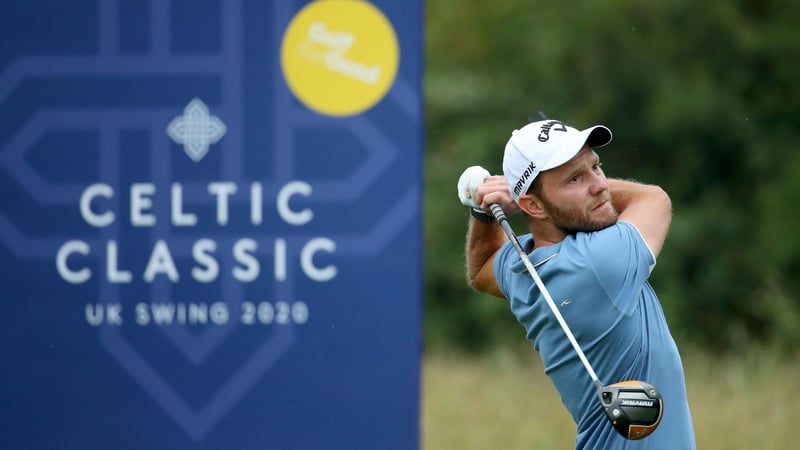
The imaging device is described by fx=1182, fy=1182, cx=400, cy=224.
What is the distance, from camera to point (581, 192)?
392 centimetres

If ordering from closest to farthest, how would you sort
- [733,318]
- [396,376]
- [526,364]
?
[396,376] → [526,364] → [733,318]

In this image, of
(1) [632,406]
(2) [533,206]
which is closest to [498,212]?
(2) [533,206]

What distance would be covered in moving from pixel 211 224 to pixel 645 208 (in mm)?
2146

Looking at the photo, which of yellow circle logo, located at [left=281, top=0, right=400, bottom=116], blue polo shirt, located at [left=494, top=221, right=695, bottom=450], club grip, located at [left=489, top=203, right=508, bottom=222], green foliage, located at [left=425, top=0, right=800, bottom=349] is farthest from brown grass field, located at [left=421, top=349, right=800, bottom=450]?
club grip, located at [left=489, top=203, right=508, bottom=222]

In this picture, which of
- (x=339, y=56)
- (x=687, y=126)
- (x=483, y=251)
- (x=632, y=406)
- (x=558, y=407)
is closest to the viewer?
(x=632, y=406)

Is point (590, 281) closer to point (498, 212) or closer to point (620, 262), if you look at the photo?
point (620, 262)

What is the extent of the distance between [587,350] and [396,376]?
149cm

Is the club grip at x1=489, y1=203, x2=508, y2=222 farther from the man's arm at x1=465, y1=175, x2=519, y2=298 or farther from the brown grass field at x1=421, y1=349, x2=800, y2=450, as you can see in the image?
the brown grass field at x1=421, y1=349, x2=800, y2=450

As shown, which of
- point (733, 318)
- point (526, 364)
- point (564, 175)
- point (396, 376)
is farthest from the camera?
point (733, 318)

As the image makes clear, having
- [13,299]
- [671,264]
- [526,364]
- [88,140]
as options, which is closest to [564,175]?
[88,140]

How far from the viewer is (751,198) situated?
1479 centimetres

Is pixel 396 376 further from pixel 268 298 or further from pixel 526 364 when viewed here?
pixel 526 364

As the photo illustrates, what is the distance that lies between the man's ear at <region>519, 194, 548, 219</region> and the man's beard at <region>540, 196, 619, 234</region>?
2 cm

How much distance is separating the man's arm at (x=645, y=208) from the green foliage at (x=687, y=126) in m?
9.20
